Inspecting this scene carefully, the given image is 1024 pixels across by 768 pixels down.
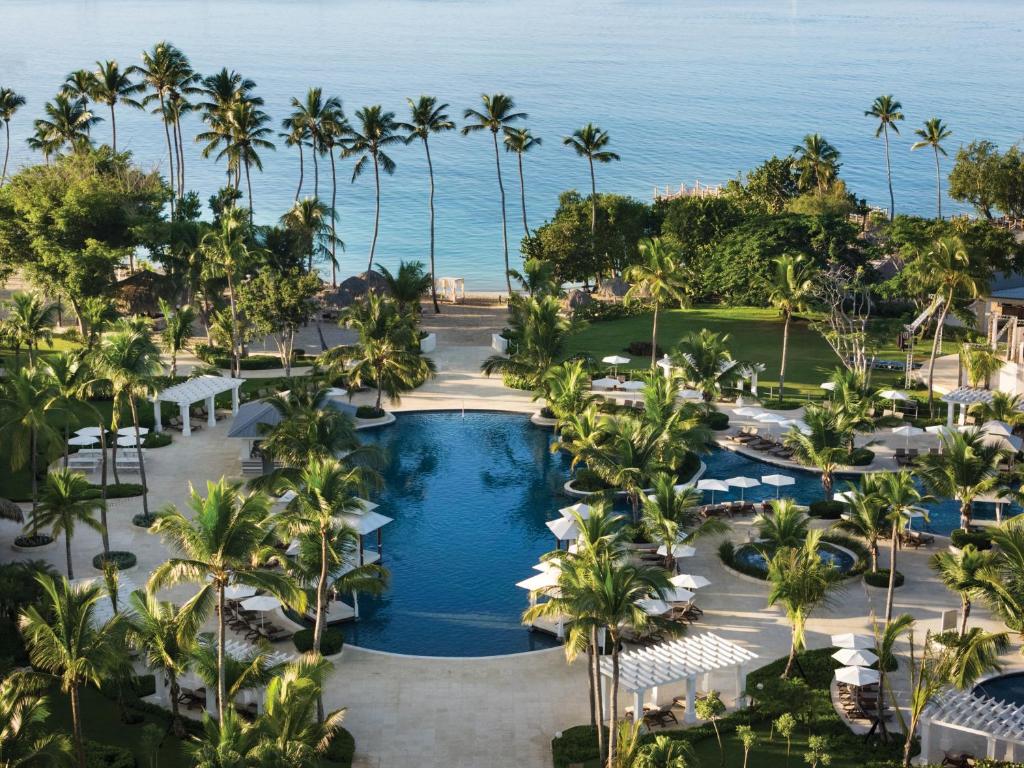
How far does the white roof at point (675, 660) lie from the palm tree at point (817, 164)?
7003 cm

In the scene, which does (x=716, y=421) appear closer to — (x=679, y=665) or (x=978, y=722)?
(x=679, y=665)

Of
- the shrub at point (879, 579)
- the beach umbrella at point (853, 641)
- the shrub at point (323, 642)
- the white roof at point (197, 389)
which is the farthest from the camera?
the white roof at point (197, 389)

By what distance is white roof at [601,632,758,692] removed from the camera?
118 feet

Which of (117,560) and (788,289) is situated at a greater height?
(788,289)

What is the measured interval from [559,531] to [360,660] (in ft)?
28.0

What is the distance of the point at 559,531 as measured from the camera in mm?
44125

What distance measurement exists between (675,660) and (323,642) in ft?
36.7

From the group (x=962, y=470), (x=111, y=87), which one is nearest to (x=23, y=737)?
(x=962, y=470)

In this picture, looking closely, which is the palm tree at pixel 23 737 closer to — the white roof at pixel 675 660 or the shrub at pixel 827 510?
the white roof at pixel 675 660

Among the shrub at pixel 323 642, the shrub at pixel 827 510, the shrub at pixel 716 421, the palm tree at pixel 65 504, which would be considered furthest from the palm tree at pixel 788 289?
the palm tree at pixel 65 504

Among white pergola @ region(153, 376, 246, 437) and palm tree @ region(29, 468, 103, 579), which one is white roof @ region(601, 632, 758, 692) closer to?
palm tree @ region(29, 468, 103, 579)

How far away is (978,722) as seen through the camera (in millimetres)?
33469

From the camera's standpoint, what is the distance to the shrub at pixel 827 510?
51.0 metres

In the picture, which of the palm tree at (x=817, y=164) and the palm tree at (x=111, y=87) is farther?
the palm tree at (x=817, y=164)
